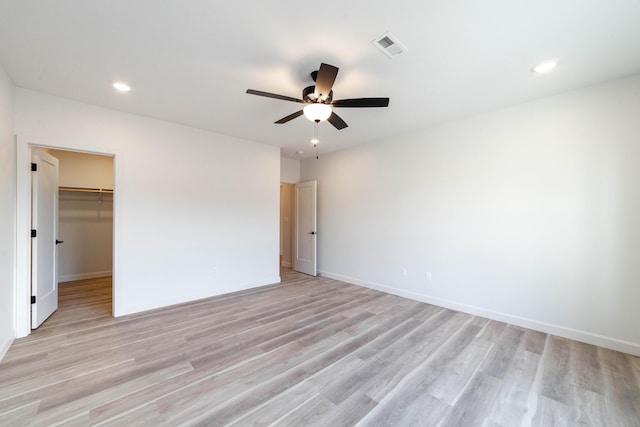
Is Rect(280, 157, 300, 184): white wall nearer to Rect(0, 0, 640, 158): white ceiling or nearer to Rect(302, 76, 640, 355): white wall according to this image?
Rect(302, 76, 640, 355): white wall

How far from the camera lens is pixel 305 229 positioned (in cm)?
621

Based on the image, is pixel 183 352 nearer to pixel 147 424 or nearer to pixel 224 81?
pixel 147 424

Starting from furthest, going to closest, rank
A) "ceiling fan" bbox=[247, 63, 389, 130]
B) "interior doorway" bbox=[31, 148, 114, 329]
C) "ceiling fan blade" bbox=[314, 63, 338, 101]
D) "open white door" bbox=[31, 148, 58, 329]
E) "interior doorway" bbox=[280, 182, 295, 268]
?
"interior doorway" bbox=[280, 182, 295, 268], "interior doorway" bbox=[31, 148, 114, 329], "open white door" bbox=[31, 148, 58, 329], "ceiling fan" bbox=[247, 63, 389, 130], "ceiling fan blade" bbox=[314, 63, 338, 101]

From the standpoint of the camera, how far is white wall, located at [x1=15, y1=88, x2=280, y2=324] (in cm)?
330

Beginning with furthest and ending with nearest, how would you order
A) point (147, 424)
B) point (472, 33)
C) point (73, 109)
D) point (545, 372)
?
point (73, 109) → point (545, 372) → point (472, 33) → point (147, 424)

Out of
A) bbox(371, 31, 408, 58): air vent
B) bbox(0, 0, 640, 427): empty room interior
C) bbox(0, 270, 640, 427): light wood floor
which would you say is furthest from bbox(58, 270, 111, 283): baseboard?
bbox(371, 31, 408, 58): air vent

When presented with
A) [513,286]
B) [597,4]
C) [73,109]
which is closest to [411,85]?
[597,4]

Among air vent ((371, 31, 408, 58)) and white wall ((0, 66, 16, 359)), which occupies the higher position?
air vent ((371, 31, 408, 58))

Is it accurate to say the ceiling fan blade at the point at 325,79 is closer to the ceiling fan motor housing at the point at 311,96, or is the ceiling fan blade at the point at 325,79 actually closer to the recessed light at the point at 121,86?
the ceiling fan motor housing at the point at 311,96

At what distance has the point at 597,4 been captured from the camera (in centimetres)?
176

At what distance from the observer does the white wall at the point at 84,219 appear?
5.23m

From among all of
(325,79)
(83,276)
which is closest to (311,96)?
(325,79)

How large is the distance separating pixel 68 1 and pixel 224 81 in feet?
4.01

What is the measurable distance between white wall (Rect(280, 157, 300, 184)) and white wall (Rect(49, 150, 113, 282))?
11.8ft
